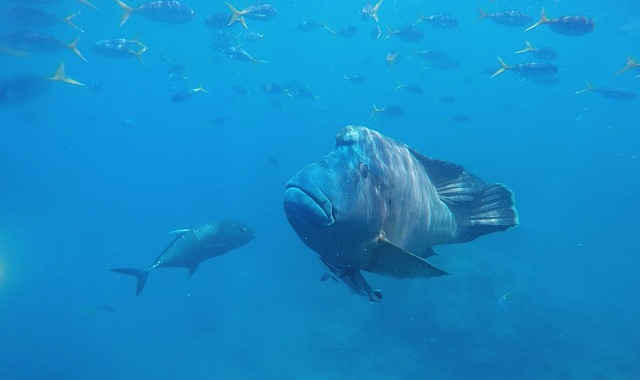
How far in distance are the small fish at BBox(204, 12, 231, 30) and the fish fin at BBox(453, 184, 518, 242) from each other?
528 inches

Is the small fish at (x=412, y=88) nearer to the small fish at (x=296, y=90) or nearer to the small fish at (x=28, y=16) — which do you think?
the small fish at (x=296, y=90)

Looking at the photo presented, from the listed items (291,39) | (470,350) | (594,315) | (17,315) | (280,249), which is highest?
(470,350)

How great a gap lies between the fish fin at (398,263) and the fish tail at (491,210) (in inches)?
52.7

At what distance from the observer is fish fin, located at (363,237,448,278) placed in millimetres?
1984

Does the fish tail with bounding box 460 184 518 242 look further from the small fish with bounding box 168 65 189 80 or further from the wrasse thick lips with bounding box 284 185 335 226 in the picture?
the small fish with bounding box 168 65 189 80

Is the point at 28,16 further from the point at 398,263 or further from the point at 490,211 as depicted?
the point at 398,263

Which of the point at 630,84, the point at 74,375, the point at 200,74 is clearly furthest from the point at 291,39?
the point at 74,375

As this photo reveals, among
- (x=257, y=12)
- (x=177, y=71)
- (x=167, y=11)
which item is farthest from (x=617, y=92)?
(x=177, y=71)

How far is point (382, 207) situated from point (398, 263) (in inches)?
13.4

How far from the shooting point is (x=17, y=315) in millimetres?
22703

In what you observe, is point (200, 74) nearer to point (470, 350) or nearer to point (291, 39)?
point (291, 39)

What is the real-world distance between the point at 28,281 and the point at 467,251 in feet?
97.1

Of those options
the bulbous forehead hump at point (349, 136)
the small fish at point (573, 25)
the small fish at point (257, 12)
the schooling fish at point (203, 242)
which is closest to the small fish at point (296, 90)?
the small fish at point (257, 12)

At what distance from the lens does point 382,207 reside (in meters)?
2.26
